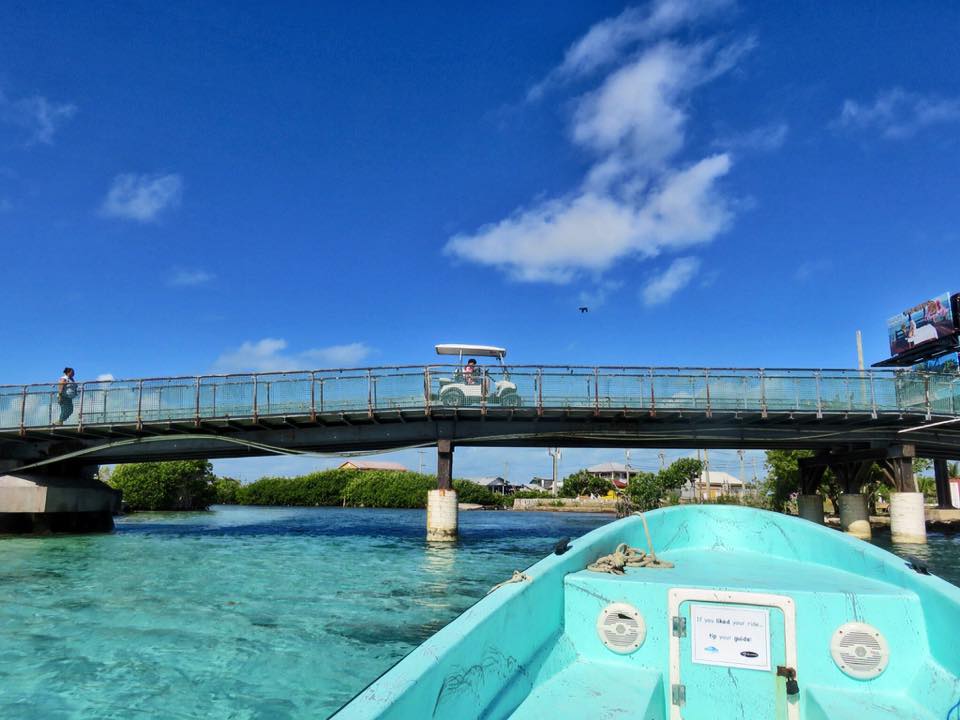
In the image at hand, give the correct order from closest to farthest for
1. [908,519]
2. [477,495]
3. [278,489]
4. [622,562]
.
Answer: [622,562], [908,519], [477,495], [278,489]

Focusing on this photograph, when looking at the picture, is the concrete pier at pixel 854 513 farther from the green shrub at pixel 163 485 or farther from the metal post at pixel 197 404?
the green shrub at pixel 163 485

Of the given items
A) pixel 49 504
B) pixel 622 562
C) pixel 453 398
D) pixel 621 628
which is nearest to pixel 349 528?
pixel 49 504

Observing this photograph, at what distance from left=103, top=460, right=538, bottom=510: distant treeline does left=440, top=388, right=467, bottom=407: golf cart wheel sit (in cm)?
4488

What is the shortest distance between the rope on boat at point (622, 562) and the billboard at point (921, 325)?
35676 mm

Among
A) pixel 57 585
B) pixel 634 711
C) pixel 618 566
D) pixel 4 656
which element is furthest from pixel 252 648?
pixel 57 585

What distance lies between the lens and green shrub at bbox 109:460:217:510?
56031 millimetres

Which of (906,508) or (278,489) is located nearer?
(906,508)

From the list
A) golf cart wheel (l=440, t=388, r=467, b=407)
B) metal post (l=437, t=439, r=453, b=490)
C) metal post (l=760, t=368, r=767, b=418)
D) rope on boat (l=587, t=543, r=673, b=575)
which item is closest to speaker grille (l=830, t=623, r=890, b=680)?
rope on boat (l=587, t=543, r=673, b=575)

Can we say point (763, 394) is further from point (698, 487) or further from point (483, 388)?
point (698, 487)

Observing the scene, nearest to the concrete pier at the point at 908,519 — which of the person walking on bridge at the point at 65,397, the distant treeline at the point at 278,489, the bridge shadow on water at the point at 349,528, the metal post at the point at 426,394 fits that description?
the bridge shadow on water at the point at 349,528

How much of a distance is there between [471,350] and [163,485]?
147 ft

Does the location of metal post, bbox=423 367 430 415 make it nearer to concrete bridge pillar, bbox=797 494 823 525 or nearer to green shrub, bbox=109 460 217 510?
concrete bridge pillar, bbox=797 494 823 525

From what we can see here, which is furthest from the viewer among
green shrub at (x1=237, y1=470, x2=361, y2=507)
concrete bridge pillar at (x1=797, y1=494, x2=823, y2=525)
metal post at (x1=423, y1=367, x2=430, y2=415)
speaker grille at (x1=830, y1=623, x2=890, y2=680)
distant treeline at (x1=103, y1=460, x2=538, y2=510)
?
green shrub at (x1=237, y1=470, x2=361, y2=507)

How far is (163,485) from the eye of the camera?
56.8m
